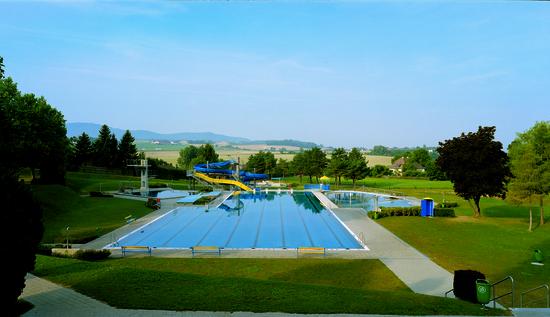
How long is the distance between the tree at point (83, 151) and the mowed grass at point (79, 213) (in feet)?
102

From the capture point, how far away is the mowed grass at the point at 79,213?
22.7 metres

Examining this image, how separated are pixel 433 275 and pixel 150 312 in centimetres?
1088

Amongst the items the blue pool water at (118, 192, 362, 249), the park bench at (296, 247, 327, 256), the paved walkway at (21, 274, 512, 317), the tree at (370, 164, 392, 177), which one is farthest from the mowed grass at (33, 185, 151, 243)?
the tree at (370, 164, 392, 177)

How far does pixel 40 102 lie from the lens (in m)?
35.4

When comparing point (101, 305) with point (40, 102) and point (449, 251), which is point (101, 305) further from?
point (40, 102)

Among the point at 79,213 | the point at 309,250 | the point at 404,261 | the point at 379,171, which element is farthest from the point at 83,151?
the point at 404,261

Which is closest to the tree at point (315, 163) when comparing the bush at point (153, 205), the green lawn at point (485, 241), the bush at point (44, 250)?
the green lawn at point (485, 241)

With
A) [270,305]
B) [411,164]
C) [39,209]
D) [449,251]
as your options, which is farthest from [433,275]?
[411,164]

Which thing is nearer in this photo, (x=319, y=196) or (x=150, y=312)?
(x=150, y=312)

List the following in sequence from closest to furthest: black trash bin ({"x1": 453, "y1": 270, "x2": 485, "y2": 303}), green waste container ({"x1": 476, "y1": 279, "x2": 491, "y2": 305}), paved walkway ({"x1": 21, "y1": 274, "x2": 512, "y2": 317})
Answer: paved walkway ({"x1": 21, "y1": 274, "x2": 512, "y2": 317})
green waste container ({"x1": 476, "y1": 279, "x2": 491, "y2": 305})
black trash bin ({"x1": 453, "y1": 270, "x2": 485, "y2": 303})

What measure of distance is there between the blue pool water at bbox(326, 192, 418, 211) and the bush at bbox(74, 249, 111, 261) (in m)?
23.7

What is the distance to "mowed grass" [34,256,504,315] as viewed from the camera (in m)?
9.69

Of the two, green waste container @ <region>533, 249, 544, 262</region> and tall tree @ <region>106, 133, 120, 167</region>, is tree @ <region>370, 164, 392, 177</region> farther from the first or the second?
green waste container @ <region>533, 249, 544, 262</region>

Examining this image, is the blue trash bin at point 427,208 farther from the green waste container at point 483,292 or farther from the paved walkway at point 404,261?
the green waste container at point 483,292
